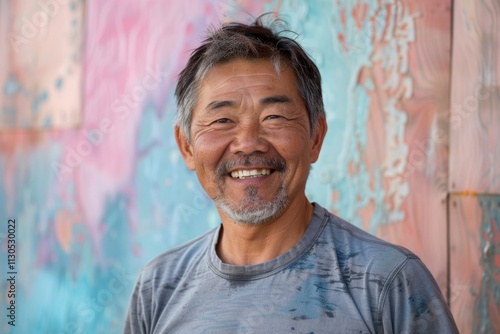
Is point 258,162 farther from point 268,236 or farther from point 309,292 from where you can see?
point 309,292

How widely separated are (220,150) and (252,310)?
470 mm

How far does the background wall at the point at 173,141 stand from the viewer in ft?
8.90

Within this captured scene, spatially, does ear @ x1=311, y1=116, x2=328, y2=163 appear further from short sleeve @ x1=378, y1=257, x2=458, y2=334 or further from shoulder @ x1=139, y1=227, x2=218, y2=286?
short sleeve @ x1=378, y1=257, x2=458, y2=334

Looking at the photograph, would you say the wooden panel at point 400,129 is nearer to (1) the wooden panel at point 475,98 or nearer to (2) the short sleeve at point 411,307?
(1) the wooden panel at point 475,98

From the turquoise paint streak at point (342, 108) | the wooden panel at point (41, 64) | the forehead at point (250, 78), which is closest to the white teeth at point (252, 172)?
the forehead at point (250, 78)

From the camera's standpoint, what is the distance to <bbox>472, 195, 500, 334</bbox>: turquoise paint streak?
2652mm

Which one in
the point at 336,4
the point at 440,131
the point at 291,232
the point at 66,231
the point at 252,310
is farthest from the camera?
the point at 66,231

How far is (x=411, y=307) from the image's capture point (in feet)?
5.55

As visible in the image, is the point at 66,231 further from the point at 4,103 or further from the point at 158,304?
the point at 158,304

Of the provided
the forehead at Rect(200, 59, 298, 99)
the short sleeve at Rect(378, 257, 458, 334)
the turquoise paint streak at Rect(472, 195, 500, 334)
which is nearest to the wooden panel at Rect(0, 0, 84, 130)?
the forehead at Rect(200, 59, 298, 99)

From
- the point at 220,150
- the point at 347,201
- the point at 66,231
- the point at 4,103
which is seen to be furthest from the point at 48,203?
the point at 220,150

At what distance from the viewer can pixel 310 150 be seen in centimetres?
204

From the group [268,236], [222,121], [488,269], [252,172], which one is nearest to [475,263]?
[488,269]

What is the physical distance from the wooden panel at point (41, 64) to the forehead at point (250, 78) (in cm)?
161
